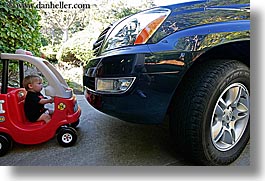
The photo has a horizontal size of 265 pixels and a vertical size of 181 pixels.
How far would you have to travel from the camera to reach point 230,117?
1.18 m

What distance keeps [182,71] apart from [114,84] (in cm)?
29

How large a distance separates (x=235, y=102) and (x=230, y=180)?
38 centimetres

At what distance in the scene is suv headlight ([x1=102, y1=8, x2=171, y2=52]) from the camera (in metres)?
1.02

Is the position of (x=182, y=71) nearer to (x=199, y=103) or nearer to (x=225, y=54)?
(x=199, y=103)

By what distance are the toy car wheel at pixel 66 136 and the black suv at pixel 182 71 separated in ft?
0.82

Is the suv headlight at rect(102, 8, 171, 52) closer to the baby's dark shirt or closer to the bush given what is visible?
the bush

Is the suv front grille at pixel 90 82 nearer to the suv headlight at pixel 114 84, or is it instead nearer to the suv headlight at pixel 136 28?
the suv headlight at pixel 114 84

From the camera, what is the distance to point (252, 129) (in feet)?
3.97

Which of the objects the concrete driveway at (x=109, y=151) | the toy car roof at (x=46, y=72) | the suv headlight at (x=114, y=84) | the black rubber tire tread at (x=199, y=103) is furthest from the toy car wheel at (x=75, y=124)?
the black rubber tire tread at (x=199, y=103)

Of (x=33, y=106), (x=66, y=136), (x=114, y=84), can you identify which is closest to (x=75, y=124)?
(x=66, y=136)

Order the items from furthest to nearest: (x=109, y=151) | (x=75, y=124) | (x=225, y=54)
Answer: (x=75, y=124) < (x=109, y=151) < (x=225, y=54)

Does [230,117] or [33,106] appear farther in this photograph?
[33,106]

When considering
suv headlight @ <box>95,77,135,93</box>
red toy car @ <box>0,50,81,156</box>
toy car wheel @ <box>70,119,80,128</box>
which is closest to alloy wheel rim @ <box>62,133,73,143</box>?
red toy car @ <box>0,50,81,156</box>

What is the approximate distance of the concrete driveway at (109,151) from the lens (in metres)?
1.19
